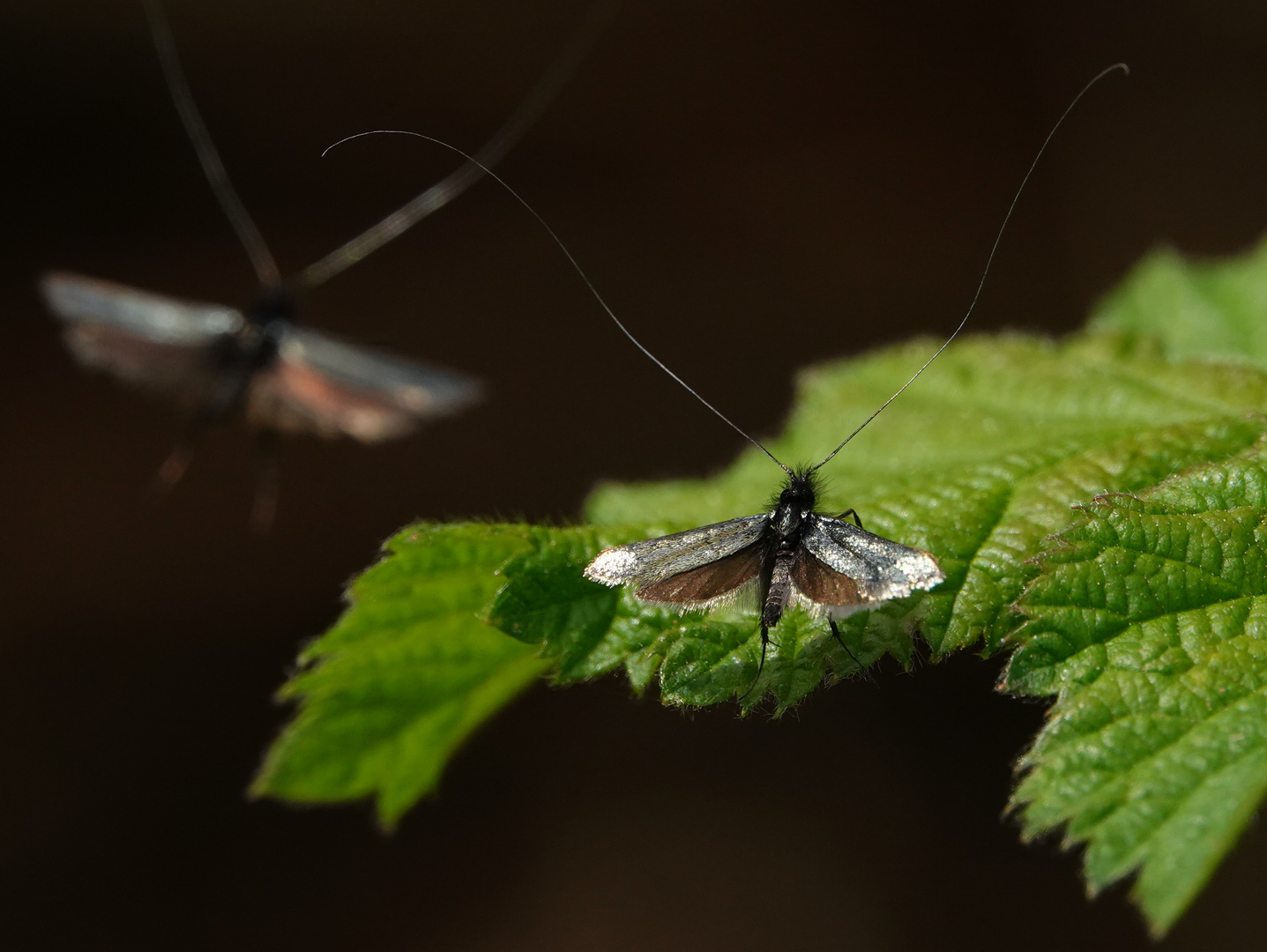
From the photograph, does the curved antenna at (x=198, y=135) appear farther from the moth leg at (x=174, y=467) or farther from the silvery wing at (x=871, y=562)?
the silvery wing at (x=871, y=562)

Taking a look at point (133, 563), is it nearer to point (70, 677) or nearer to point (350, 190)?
point (70, 677)

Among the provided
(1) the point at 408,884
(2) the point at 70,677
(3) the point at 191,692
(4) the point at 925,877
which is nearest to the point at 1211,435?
(4) the point at 925,877

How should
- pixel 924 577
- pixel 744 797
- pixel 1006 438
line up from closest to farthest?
pixel 924 577, pixel 1006 438, pixel 744 797

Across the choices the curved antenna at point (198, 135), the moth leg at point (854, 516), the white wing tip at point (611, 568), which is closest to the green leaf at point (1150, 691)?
the moth leg at point (854, 516)

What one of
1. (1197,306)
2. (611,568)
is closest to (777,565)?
(611,568)

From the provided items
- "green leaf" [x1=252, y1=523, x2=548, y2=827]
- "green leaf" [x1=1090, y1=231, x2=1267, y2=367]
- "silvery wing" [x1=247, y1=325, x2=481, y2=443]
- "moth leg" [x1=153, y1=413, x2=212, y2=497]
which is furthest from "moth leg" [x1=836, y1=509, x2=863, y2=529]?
"moth leg" [x1=153, y1=413, x2=212, y2=497]
